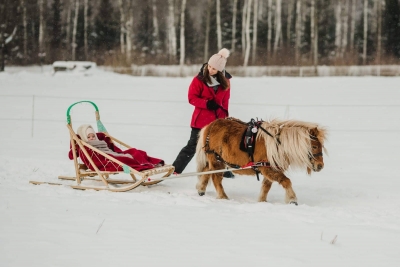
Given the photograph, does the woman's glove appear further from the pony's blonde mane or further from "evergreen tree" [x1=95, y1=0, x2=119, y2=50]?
"evergreen tree" [x1=95, y1=0, x2=119, y2=50]

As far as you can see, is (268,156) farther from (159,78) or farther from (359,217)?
(159,78)

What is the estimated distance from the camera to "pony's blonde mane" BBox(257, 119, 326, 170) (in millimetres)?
5500

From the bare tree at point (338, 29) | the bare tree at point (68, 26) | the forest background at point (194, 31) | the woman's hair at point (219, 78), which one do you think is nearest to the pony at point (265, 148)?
the woman's hair at point (219, 78)

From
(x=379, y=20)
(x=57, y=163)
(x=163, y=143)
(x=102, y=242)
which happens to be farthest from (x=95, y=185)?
(x=379, y=20)

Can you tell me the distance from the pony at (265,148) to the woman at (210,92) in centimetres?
39

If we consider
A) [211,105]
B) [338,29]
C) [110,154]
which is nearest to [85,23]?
[338,29]

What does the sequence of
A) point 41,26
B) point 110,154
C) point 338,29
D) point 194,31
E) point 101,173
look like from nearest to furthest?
point 101,173, point 110,154, point 338,29, point 41,26, point 194,31

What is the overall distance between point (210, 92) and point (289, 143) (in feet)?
4.97

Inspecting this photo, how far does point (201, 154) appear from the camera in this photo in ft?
21.1

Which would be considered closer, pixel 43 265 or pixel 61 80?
pixel 43 265

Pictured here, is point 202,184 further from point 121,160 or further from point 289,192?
point 289,192

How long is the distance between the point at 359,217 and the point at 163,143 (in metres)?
6.60

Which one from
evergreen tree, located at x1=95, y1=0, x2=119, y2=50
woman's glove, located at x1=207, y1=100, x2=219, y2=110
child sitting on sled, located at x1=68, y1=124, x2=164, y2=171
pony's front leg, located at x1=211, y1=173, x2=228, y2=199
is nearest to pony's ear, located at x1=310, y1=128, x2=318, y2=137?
pony's front leg, located at x1=211, y1=173, x2=228, y2=199

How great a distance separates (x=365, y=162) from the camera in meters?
9.45
